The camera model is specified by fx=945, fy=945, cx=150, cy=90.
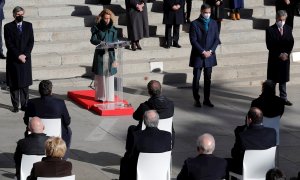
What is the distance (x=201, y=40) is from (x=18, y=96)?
11.2ft

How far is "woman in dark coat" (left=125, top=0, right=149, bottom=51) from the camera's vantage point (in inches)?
797

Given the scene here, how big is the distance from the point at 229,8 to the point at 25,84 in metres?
7.55

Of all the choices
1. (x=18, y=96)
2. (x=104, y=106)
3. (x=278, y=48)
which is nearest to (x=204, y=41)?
(x=278, y=48)

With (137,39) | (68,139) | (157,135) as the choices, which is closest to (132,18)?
(137,39)

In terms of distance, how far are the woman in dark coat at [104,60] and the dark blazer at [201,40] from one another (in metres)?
1.44

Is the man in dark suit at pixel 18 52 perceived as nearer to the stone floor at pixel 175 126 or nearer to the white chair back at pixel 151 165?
the stone floor at pixel 175 126

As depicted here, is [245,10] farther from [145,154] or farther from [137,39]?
[145,154]

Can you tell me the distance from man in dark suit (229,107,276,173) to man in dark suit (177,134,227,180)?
3.80 feet

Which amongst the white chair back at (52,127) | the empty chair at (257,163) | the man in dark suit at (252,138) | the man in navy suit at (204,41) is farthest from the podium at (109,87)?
the empty chair at (257,163)

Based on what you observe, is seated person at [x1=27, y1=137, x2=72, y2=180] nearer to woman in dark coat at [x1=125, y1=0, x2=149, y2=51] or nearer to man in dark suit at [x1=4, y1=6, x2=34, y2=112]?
man in dark suit at [x1=4, y1=6, x2=34, y2=112]

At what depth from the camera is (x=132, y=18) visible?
20.4 meters

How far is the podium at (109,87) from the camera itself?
16.5 meters

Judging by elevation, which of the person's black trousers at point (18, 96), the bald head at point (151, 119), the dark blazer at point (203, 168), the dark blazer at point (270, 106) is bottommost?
the person's black trousers at point (18, 96)

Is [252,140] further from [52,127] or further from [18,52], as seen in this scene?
[18,52]
